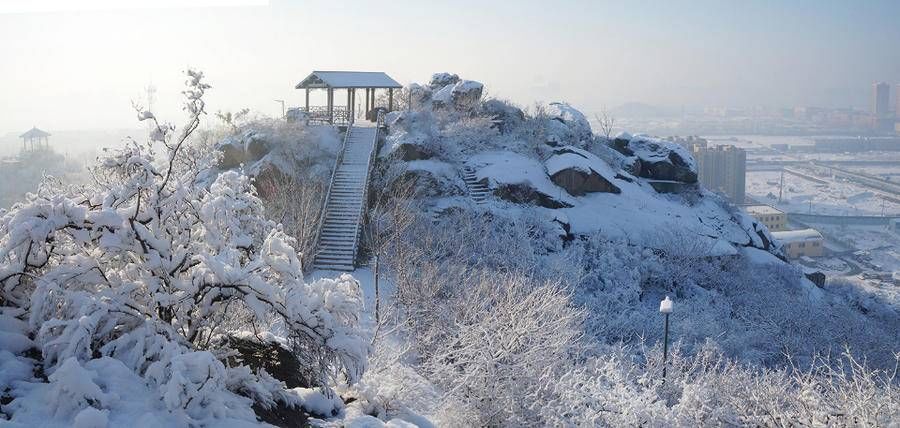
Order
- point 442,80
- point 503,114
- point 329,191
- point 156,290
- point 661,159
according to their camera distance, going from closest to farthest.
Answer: point 156,290 < point 329,191 < point 503,114 < point 661,159 < point 442,80

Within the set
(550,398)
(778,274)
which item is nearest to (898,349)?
(778,274)

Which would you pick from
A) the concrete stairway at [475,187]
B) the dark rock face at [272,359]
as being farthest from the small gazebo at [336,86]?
the dark rock face at [272,359]

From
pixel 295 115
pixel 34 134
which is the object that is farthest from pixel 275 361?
pixel 34 134

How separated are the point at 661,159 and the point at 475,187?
13.0m

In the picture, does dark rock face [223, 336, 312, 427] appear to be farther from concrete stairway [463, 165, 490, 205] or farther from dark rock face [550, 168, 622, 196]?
A: dark rock face [550, 168, 622, 196]

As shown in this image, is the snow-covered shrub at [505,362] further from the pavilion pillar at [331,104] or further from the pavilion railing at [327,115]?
the pavilion pillar at [331,104]

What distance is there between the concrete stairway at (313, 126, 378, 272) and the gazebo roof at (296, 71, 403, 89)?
391 cm

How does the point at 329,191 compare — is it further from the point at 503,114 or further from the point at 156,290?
the point at 156,290

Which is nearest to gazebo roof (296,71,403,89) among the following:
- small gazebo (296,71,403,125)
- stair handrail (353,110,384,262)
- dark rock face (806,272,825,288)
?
small gazebo (296,71,403,125)

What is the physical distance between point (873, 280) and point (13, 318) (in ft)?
239

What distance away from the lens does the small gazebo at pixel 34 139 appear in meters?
47.4

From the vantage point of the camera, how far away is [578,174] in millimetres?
31000

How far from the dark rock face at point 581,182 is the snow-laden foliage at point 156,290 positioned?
2163 cm

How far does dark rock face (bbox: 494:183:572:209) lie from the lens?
28766 millimetres
